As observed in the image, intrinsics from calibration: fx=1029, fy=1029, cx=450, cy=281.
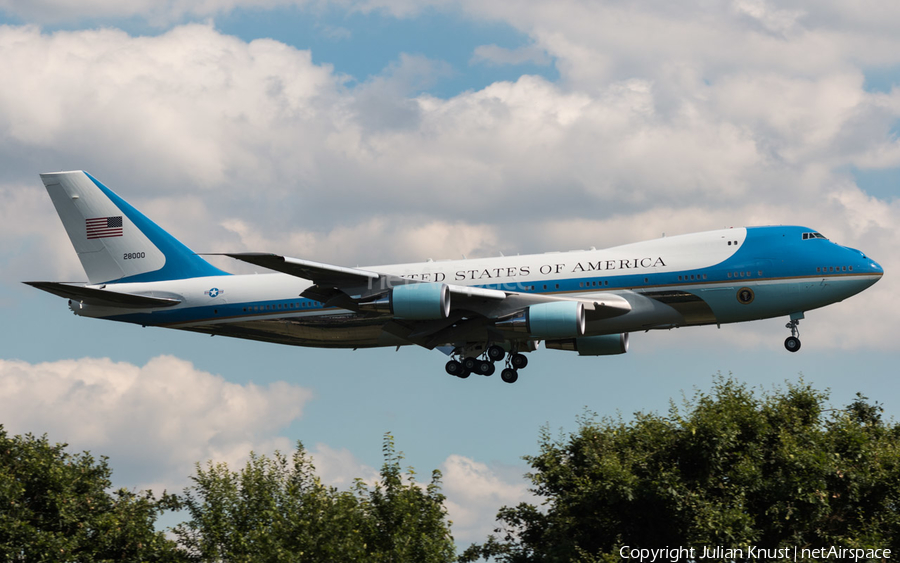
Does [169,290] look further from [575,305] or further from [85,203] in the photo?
[575,305]

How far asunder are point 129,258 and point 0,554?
17.0 m

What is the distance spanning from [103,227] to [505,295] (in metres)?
24.4

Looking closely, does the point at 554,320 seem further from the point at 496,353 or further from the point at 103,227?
the point at 103,227

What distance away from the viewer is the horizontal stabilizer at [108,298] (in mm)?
50844

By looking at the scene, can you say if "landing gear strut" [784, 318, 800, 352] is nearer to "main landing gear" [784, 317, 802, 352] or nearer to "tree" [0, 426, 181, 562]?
"main landing gear" [784, 317, 802, 352]

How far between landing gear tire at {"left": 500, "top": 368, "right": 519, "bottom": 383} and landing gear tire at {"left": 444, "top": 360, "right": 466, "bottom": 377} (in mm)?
2023

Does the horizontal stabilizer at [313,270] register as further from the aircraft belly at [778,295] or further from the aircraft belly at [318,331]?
the aircraft belly at [778,295]

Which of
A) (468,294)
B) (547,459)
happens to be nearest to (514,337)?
(468,294)

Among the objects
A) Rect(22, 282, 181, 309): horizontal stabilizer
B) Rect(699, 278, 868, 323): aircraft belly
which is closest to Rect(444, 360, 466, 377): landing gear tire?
Rect(699, 278, 868, 323): aircraft belly

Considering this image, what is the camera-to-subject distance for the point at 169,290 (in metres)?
53.6

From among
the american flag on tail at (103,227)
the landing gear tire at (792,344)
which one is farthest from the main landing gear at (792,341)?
the american flag on tail at (103,227)

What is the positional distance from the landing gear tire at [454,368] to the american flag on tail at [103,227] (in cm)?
2006

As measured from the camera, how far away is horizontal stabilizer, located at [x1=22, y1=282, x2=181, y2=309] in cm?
5084

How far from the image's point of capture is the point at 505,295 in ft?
152
